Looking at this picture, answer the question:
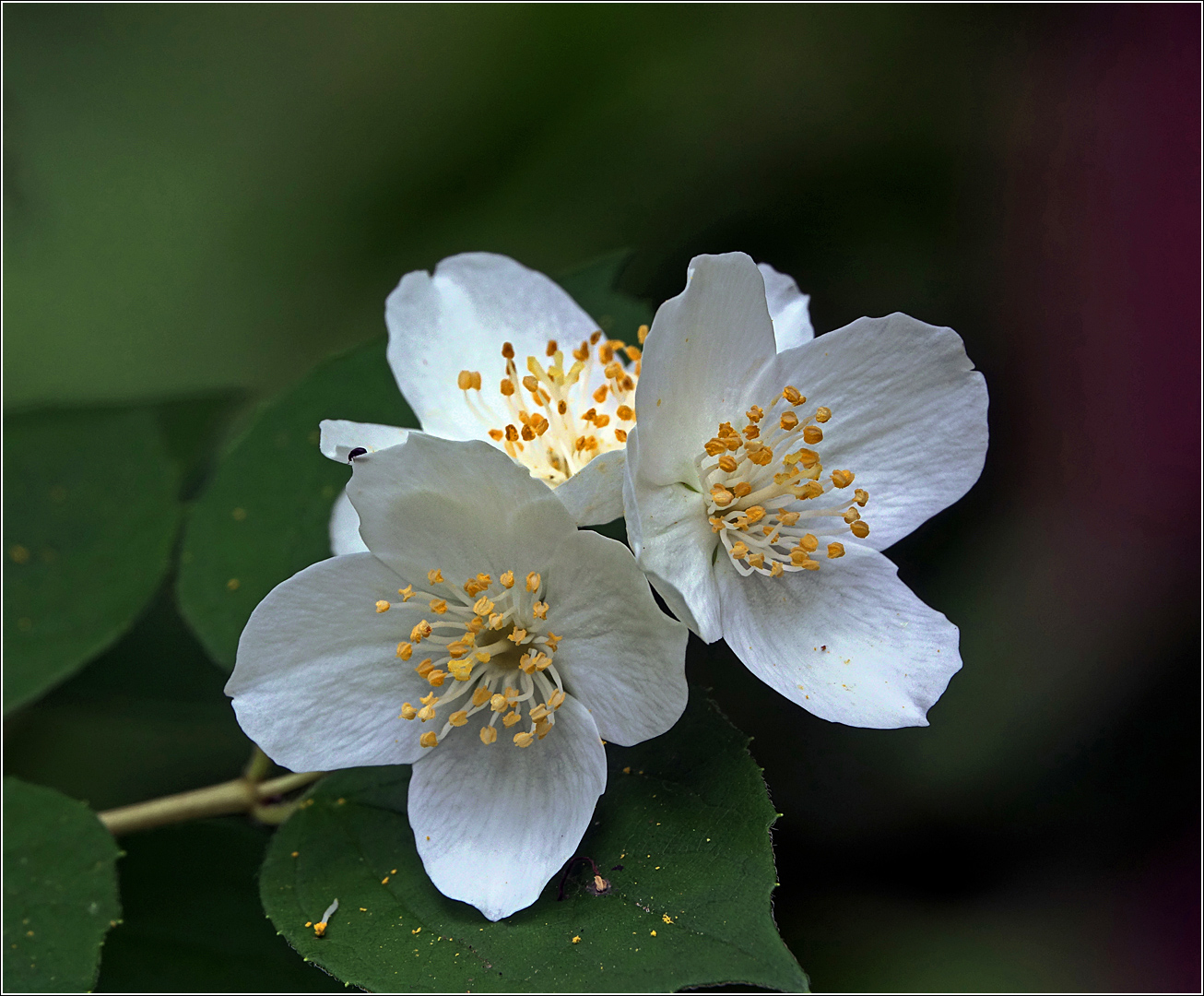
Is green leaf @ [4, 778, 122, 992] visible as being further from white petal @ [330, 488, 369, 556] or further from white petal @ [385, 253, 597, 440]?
white petal @ [385, 253, 597, 440]

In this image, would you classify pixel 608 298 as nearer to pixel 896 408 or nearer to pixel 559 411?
pixel 559 411

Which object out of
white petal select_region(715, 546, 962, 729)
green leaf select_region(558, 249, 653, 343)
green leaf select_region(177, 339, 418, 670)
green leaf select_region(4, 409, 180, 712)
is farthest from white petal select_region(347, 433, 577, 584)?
green leaf select_region(4, 409, 180, 712)

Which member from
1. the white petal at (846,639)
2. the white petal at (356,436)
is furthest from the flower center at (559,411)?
the white petal at (846,639)

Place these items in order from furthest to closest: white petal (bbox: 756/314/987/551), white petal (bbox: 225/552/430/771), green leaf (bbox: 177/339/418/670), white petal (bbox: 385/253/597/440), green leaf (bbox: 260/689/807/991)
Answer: green leaf (bbox: 177/339/418/670)
white petal (bbox: 385/253/597/440)
white petal (bbox: 756/314/987/551)
white petal (bbox: 225/552/430/771)
green leaf (bbox: 260/689/807/991)

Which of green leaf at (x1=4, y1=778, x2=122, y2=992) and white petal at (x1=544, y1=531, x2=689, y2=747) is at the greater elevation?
white petal at (x1=544, y1=531, x2=689, y2=747)

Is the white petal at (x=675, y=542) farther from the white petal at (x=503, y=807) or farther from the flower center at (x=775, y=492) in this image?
the white petal at (x=503, y=807)

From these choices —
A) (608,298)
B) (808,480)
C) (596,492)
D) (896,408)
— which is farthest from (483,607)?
(608,298)
